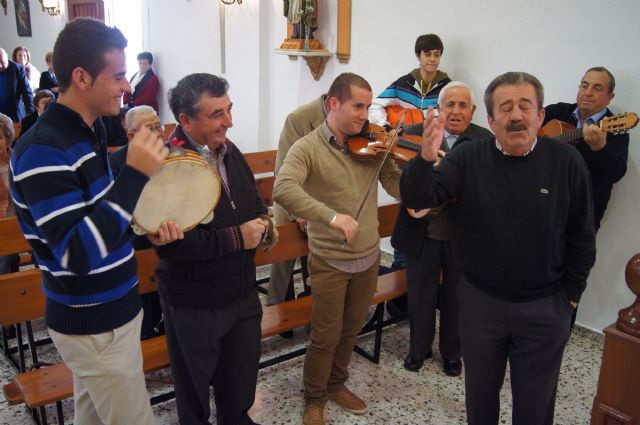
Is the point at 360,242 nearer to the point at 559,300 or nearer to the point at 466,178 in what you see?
the point at 466,178

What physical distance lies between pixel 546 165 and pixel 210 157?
3.72ft

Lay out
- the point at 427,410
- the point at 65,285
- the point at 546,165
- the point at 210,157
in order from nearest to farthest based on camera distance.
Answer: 1. the point at 65,285
2. the point at 546,165
3. the point at 210,157
4. the point at 427,410

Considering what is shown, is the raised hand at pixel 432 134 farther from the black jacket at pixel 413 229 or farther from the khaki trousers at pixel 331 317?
the black jacket at pixel 413 229

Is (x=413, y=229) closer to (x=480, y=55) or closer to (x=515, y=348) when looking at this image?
(x=515, y=348)

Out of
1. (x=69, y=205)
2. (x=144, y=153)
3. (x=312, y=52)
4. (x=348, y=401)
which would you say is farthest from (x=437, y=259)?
(x=312, y=52)

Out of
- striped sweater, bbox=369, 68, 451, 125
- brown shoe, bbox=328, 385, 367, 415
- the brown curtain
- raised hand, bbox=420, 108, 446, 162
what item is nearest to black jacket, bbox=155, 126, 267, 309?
raised hand, bbox=420, 108, 446, 162

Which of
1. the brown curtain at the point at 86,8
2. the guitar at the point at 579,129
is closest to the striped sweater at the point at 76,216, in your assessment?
the guitar at the point at 579,129

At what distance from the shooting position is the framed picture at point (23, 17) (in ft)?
35.8

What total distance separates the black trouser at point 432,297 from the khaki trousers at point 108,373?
5.57ft

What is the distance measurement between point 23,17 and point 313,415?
37.8ft

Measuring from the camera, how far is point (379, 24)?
466cm

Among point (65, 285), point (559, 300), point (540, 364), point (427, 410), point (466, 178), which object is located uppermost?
point (466, 178)

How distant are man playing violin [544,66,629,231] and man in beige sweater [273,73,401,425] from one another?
4.09ft

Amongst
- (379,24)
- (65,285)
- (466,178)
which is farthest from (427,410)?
(379,24)
